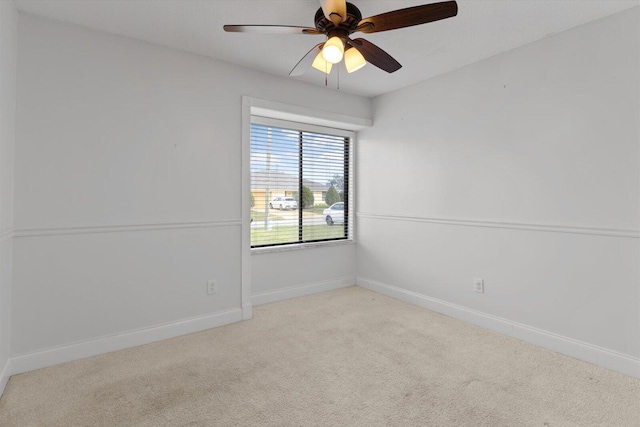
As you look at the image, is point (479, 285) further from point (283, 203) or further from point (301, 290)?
point (283, 203)

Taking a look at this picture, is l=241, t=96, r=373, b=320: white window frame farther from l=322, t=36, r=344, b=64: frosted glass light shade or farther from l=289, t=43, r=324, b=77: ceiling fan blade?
l=322, t=36, r=344, b=64: frosted glass light shade

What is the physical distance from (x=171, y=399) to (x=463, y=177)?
298 centimetres

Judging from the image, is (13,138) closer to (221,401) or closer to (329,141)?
(221,401)

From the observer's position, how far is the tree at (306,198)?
13.6 ft

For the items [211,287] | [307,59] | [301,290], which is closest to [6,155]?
[211,287]

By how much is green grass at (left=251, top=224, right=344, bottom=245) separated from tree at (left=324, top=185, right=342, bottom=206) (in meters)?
0.33

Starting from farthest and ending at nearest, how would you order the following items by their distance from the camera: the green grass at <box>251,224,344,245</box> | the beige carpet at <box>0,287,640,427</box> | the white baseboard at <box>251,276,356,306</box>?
1. the green grass at <box>251,224,344,245</box>
2. the white baseboard at <box>251,276,356,306</box>
3. the beige carpet at <box>0,287,640,427</box>

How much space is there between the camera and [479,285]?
316cm

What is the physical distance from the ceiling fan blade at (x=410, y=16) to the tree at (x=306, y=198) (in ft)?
7.83

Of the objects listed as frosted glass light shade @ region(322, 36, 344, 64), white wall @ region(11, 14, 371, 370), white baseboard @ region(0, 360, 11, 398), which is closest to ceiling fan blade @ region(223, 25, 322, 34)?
frosted glass light shade @ region(322, 36, 344, 64)

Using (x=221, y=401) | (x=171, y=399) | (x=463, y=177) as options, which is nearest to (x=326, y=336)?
(x=221, y=401)

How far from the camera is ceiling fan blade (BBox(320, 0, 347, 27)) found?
1.74m

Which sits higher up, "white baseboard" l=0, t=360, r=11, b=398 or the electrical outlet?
the electrical outlet

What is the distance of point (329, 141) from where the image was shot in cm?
439
